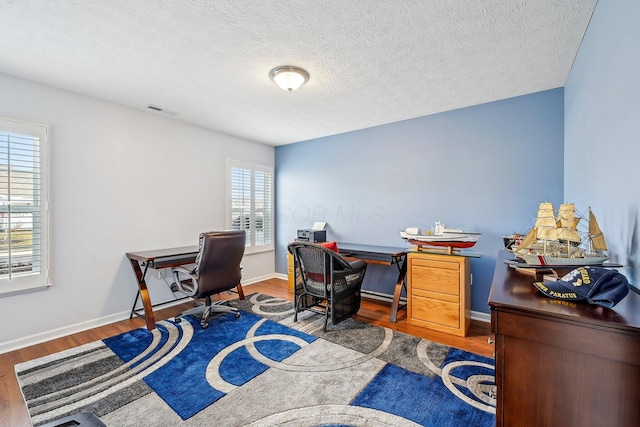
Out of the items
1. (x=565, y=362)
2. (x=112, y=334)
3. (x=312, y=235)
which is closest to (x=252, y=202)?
(x=312, y=235)

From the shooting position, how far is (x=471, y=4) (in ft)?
5.58

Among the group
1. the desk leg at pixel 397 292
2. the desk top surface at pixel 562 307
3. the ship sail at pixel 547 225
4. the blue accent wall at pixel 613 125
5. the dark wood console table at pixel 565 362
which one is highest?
the blue accent wall at pixel 613 125

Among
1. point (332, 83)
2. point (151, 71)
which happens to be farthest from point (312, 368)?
point (151, 71)

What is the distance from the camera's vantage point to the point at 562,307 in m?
0.98

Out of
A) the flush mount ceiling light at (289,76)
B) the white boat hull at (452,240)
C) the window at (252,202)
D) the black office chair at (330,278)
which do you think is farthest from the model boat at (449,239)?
the window at (252,202)

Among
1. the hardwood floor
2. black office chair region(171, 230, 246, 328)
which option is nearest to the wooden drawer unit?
the hardwood floor

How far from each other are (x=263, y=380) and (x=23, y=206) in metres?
2.79

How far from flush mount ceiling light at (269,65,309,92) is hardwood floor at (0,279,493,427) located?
2.69m

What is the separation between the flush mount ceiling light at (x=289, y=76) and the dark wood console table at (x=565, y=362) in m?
2.26

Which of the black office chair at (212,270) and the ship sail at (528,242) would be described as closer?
the ship sail at (528,242)

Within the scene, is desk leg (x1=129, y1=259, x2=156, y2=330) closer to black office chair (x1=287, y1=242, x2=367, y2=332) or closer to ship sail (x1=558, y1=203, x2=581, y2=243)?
black office chair (x1=287, y1=242, x2=367, y2=332)

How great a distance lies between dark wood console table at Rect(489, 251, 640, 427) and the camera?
0.84 m

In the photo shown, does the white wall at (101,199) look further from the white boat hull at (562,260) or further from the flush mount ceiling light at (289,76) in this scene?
the white boat hull at (562,260)

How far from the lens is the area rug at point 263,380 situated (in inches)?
69.6
